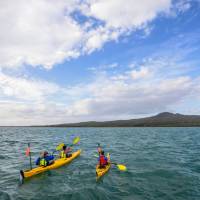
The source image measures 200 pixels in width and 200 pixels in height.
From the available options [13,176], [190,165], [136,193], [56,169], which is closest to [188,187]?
[136,193]

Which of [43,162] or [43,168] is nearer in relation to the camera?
[43,168]

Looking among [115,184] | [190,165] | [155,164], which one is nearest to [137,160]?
[155,164]

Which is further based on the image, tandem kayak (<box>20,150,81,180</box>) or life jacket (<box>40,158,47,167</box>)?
life jacket (<box>40,158,47,167</box>)

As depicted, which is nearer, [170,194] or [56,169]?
[170,194]

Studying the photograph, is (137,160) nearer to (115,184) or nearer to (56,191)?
(115,184)

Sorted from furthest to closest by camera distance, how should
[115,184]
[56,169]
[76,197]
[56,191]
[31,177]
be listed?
[56,169] < [31,177] < [115,184] < [56,191] < [76,197]

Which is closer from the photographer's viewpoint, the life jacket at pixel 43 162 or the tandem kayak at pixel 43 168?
the tandem kayak at pixel 43 168

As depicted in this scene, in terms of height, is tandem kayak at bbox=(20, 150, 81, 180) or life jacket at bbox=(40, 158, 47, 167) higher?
life jacket at bbox=(40, 158, 47, 167)

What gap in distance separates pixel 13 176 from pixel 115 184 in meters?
8.51

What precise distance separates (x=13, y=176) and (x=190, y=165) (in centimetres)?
1586

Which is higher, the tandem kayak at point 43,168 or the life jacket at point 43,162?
the life jacket at point 43,162

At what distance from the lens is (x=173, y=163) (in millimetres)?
20125

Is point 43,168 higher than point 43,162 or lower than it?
lower

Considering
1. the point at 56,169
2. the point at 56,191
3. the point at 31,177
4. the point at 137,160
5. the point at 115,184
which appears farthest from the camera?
the point at 137,160
